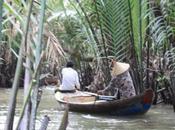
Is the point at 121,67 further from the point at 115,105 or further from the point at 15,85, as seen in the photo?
the point at 15,85

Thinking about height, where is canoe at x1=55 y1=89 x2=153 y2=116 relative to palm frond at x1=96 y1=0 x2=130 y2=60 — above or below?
below

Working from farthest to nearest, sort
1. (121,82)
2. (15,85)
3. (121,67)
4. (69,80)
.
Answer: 1. (69,80)
2. (121,82)
3. (121,67)
4. (15,85)

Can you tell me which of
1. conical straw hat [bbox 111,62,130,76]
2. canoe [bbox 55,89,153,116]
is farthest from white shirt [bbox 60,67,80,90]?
conical straw hat [bbox 111,62,130,76]

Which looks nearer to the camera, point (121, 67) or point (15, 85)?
point (15, 85)

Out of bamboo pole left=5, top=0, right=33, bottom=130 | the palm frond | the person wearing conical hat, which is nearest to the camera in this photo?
bamboo pole left=5, top=0, right=33, bottom=130

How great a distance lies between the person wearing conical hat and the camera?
9.72 meters

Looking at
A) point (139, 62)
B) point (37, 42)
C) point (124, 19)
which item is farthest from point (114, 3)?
point (37, 42)

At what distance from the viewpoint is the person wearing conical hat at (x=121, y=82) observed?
9.72 m

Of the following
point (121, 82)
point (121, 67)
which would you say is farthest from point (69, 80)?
point (121, 67)

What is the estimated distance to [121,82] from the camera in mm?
9922

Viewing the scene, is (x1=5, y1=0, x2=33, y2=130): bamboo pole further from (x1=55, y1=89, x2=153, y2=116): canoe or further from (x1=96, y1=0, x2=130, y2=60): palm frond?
(x1=96, y1=0, x2=130, y2=60): palm frond

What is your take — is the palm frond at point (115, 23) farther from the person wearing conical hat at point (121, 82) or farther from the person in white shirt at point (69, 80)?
the person in white shirt at point (69, 80)

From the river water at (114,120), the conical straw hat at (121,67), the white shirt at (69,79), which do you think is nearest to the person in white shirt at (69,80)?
the white shirt at (69,79)

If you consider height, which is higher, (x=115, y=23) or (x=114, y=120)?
(x=115, y=23)
